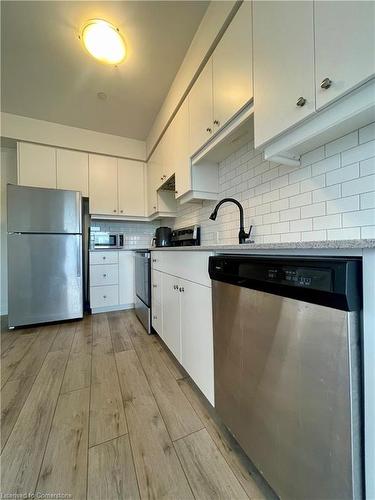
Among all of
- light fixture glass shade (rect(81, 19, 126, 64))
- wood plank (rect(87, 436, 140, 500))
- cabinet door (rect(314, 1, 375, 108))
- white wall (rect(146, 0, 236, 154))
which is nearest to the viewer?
cabinet door (rect(314, 1, 375, 108))

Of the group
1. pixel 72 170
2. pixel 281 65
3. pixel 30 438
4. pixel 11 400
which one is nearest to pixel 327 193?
pixel 281 65

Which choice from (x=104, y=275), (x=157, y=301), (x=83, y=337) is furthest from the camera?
(x=104, y=275)

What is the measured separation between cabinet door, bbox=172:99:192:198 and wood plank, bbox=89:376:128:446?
1622 mm

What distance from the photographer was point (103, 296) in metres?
2.96

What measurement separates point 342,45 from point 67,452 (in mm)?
1922

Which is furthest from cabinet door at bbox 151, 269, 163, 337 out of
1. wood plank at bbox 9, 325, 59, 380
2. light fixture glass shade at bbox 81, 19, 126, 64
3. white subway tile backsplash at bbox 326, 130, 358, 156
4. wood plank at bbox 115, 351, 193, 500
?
light fixture glass shade at bbox 81, 19, 126, 64

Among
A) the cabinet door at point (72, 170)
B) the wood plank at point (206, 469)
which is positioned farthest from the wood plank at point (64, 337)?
the cabinet door at point (72, 170)

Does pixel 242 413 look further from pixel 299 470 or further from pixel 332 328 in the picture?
pixel 332 328

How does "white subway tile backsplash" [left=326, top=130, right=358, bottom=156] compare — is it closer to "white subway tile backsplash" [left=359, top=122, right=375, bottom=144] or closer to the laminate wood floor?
"white subway tile backsplash" [left=359, top=122, right=375, bottom=144]

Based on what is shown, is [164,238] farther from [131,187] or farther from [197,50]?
[197,50]

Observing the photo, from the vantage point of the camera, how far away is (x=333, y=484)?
0.49 meters

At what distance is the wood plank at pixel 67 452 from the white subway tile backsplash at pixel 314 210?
1535 mm

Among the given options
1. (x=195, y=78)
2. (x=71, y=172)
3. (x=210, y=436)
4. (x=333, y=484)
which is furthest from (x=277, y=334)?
(x=71, y=172)

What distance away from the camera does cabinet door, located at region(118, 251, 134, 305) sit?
10.1ft
